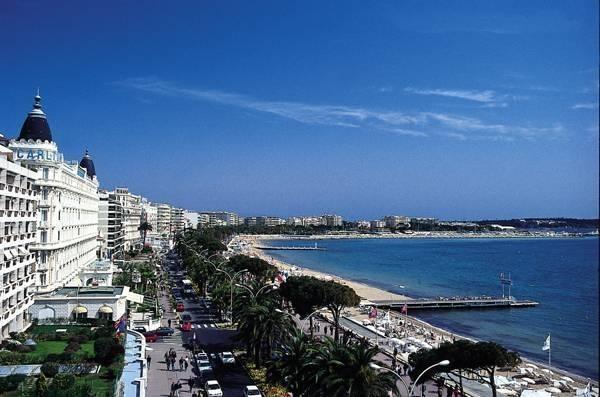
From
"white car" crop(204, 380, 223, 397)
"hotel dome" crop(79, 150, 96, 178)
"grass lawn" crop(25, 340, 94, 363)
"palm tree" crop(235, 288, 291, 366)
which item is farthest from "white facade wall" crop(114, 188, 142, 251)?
"white car" crop(204, 380, 223, 397)

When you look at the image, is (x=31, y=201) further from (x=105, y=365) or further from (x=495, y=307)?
(x=495, y=307)

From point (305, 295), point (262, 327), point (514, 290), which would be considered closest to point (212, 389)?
point (262, 327)

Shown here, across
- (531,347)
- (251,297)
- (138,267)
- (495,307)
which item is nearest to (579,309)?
(495,307)

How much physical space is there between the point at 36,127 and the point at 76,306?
18.9 metres

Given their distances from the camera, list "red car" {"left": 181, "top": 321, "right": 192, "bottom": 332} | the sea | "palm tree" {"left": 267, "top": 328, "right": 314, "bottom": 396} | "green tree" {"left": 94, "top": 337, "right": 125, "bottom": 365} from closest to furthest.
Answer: "palm tree" {"left": 267, "top": 328, "right": 314, "bottom": 396} → "green tree" {"left": 94, "top": 337, "right": 125, "bottom": 365} → "red car" {"left": 181, "top": 321, "right": 192, "bottom": 332} → the sea

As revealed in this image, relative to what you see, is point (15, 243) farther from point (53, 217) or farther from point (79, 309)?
point (53, 217)

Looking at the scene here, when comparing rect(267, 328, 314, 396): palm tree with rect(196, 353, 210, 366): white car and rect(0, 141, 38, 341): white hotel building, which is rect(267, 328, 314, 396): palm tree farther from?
rect(0, 141, 38, 341): white hotel building

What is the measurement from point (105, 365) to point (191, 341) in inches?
486

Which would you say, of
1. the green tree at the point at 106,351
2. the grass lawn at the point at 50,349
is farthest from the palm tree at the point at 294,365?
the grass lawn at the point at 50,349

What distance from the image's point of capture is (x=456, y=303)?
277 ft

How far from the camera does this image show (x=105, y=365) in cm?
3488

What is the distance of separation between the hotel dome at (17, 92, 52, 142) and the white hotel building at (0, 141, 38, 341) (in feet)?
26.2

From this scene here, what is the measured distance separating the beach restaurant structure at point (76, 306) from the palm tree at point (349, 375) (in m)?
29.3

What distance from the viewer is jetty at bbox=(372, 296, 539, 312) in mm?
82188
